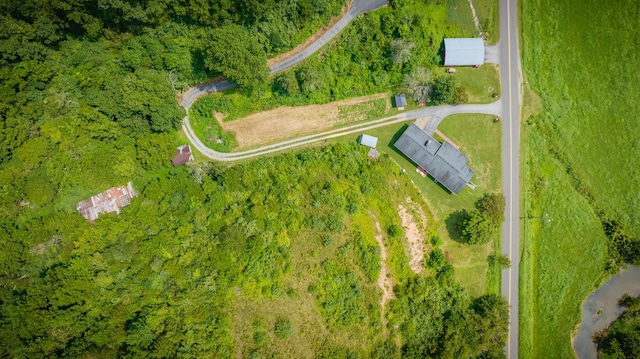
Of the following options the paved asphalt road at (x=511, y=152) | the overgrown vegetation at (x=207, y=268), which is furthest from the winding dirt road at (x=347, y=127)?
the overgrown vegetation at (x=207, y=268)

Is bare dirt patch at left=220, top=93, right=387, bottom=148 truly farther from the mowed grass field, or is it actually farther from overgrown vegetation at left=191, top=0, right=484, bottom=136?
the mowed grass field

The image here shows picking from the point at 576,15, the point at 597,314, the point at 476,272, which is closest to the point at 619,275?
the point at 597,314

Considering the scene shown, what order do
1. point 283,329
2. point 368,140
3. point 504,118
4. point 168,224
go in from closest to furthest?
point 283,329, point 168,224, point 368,140, point 504,118

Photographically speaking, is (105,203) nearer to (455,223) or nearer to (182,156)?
(182,156)

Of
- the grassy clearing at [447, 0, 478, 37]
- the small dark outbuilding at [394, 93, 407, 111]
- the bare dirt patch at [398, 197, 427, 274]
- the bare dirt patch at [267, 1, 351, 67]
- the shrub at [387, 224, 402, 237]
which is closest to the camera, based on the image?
the shrub at [387, 224, 402, 237]

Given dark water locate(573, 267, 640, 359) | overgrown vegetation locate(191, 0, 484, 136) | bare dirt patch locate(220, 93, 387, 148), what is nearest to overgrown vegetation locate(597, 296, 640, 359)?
dark water locate(573, 267, 640, 359)

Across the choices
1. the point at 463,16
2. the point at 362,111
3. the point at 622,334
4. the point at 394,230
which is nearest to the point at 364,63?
the point at 362,111

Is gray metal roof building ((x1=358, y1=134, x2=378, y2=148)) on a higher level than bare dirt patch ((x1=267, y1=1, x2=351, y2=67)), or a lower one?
lower

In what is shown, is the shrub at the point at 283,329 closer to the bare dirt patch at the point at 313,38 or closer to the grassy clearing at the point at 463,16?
the bare dirt patch at the point at 313,38
